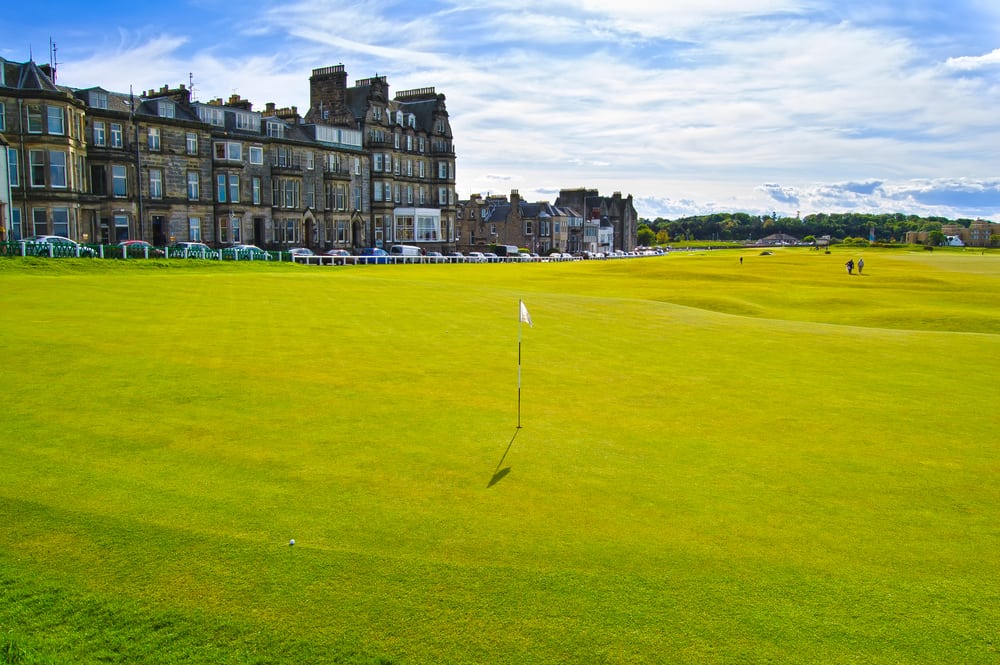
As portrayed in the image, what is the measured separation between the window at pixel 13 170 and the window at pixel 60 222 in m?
2.93

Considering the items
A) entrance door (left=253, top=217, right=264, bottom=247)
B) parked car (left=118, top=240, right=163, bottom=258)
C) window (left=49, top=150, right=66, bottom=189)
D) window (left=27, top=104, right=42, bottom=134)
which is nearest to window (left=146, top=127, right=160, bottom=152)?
window (left=49, top=150, right=66, bottom=189)

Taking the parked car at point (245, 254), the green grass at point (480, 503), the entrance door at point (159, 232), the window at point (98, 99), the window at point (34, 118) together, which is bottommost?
the green grass at point (480, 503)

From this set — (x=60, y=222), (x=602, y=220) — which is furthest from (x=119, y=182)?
(x=602, y=220)

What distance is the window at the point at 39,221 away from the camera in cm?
5712

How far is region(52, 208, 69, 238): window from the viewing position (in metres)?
58.0

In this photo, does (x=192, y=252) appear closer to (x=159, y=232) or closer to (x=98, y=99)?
(x=159, y=232)

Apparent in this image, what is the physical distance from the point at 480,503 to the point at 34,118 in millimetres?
57829

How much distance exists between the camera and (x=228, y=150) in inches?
2977

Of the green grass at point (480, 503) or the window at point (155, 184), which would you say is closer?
the green grass at point (480, 503)

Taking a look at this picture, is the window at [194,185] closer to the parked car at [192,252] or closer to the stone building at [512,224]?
the parked car at [192,252]

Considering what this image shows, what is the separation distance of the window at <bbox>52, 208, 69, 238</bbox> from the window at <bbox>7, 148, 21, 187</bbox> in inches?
115

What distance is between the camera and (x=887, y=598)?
855cm

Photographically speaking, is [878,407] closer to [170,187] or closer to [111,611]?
[111,611]

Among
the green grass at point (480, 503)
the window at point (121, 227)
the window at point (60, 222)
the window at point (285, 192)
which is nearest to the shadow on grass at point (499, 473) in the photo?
the green grass at point (480, 503)
